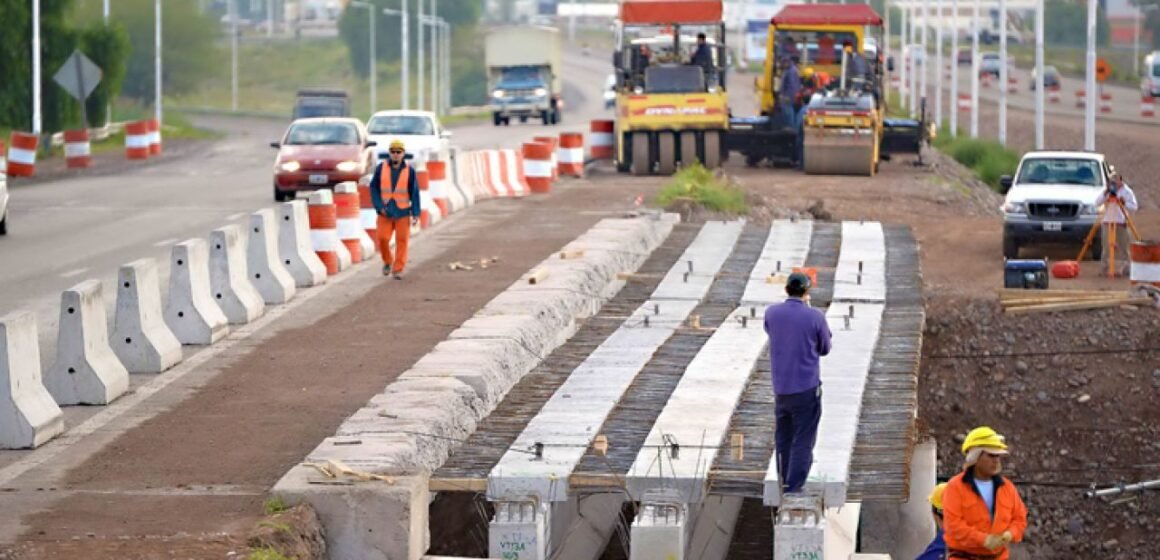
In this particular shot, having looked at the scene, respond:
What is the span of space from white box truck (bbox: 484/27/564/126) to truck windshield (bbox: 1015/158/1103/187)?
168 feet

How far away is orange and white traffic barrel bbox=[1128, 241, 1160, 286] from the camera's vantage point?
25844mm

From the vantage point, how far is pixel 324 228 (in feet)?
75.4

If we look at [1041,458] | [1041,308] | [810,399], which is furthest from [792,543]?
[1041,308]

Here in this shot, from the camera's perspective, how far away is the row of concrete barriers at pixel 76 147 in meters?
45.3

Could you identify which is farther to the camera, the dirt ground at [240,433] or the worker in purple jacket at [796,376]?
the worker in purple jacket at [796,376]

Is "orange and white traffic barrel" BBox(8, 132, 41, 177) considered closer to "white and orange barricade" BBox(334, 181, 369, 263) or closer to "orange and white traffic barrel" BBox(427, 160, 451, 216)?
"orange and white traffic barrel" BBox(427, 160, 451, 216)

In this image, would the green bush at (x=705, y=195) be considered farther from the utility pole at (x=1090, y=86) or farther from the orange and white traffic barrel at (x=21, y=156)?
the orange and white traffic barrel at (x=21, y=156)

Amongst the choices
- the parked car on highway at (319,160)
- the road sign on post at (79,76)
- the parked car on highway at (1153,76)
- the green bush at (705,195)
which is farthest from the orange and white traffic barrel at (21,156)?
the parked car on highway at (1153,76)

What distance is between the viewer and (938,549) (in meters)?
13.3

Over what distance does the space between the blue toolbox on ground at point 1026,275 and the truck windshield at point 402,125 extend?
1805cm

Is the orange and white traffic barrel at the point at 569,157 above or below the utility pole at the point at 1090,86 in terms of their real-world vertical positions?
below

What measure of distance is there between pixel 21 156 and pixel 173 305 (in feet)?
94.8

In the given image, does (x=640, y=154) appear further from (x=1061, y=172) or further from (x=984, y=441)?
(x=984, y=441)

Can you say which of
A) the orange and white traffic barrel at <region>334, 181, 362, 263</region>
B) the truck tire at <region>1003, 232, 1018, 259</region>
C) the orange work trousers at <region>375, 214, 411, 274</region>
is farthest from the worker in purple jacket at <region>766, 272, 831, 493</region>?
the truck tire at <region>1003, 232, 1018, 259</region>
